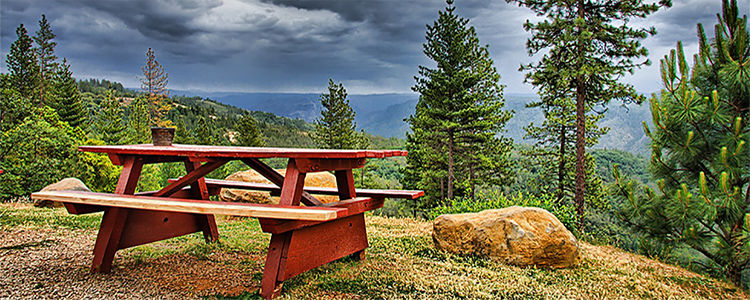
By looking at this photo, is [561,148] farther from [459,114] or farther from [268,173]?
[268,173]

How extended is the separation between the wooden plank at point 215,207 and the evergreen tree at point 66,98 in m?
50.7

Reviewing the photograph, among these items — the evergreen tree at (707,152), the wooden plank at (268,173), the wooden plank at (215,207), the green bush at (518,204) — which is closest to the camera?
the wooden plank at (215,207)

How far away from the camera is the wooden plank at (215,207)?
344cm

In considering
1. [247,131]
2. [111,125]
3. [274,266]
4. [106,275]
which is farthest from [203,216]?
[111,125]

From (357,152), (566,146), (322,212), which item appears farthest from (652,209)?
(566,146)

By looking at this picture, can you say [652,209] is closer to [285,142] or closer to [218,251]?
[218,251]

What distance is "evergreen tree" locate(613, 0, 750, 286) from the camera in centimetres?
673

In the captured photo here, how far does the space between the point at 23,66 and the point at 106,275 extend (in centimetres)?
5203

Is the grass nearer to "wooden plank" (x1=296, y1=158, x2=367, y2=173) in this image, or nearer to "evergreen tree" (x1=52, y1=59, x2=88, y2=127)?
"wooden plank" (x1=296, y1=158, x2=367, y2=173)

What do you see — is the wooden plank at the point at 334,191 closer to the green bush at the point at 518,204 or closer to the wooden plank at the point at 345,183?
the wooden plank at the point at 345,183

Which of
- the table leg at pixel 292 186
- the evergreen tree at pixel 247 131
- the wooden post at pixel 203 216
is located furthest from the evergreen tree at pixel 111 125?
the table leg at pixel 292 186

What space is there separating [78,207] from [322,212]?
9.35ft

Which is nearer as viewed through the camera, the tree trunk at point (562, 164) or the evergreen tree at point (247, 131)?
the tree trunk at point (562, 164)

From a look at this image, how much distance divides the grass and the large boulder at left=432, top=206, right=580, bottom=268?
157 mm
